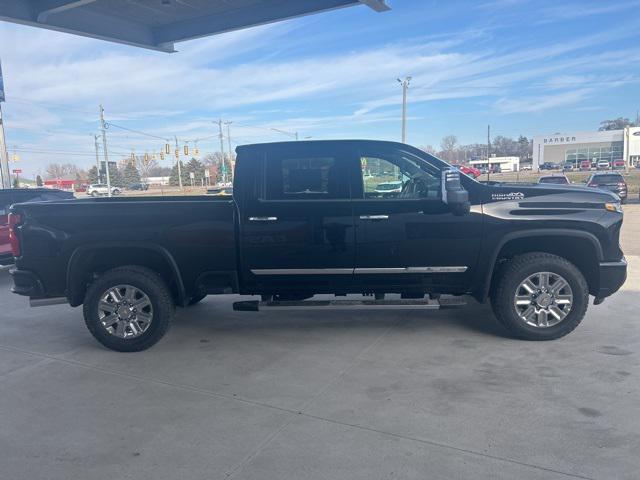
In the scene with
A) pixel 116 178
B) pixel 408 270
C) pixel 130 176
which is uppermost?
pixel 130 176

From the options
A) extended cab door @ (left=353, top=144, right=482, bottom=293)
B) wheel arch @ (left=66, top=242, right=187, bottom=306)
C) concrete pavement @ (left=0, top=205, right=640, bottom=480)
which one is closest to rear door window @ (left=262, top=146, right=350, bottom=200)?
extended cab door @ (left=353, top=144, right=482, bottom=293)

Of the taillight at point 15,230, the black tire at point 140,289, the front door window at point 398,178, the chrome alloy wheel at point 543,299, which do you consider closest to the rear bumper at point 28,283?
the taillight at point 15,230

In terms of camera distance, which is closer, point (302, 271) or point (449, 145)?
point (302, 271)

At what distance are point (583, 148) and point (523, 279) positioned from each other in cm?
10232

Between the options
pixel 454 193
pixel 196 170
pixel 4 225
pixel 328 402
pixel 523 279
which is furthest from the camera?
pixel 196 170

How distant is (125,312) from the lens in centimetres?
539

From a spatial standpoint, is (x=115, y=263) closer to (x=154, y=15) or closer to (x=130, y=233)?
(x=130, y=233)

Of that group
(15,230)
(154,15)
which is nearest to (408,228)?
(15,230)

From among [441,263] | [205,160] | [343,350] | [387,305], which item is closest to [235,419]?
[343,350]

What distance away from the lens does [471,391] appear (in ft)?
13.9

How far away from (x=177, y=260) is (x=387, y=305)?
2.22m

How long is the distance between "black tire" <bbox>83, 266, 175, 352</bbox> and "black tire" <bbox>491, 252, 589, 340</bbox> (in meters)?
3.44

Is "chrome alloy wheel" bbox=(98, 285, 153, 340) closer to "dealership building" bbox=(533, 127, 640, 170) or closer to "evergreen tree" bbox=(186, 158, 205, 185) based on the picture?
"evergreen tree" bbox=(186, 158, 205, 185)

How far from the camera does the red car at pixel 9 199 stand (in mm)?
9383
